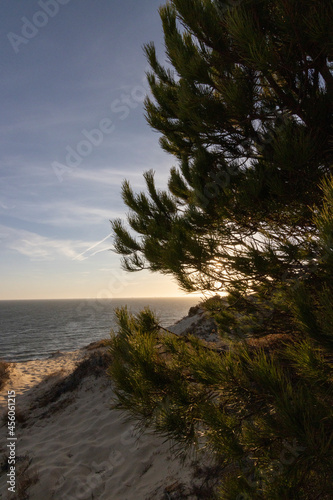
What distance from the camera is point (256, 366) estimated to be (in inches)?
78.2

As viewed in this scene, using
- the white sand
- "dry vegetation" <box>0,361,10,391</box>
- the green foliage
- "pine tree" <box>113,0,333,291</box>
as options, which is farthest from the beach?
"dry vegetation" <box>0,361,10,391</box>

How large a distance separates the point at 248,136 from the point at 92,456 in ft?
19.8

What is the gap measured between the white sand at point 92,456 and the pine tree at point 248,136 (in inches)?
116

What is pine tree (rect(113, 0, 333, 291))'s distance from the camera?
273cm

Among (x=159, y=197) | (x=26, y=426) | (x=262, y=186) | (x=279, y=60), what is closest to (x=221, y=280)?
(x=262, y=186)

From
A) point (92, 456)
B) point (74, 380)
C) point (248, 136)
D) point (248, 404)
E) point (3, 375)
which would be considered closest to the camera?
point (248, 404)

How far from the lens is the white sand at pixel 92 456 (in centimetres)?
384

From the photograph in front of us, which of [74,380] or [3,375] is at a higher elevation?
[74,380]

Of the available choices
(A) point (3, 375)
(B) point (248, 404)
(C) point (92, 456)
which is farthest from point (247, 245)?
(A) point (3, 375)

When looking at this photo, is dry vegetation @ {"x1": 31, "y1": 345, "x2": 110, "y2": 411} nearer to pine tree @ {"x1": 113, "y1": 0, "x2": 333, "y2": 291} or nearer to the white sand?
the white sand

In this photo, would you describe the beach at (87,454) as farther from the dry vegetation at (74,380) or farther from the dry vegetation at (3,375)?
the dry vegetation at (3,375)

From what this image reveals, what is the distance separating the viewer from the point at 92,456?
490 centimetres

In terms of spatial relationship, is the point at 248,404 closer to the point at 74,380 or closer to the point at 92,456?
the point at 92,456

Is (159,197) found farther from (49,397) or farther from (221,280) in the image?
(49,397)
